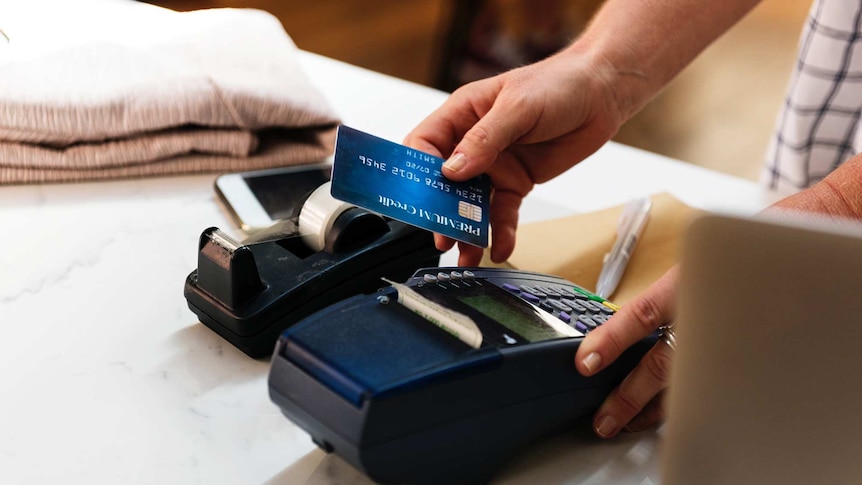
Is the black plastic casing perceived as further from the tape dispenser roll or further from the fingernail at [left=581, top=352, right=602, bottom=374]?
the fingernail at [left=581, top=352, right=602, bottom=374]

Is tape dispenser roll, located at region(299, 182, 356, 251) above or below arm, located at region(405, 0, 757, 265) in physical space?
below

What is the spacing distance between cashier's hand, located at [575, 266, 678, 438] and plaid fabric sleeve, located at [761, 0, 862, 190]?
595 millimetres

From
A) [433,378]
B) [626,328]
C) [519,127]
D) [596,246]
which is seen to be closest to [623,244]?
[596,246]

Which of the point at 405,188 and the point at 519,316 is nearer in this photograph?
the point at 519,316

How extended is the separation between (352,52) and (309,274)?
238 cm

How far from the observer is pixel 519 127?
77 centimetres

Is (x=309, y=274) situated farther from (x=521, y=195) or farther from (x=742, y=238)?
(x=742, y=238)

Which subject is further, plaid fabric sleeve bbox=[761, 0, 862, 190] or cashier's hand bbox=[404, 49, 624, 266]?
plaid fabric sleeve bbox=[761, 0, 862, 190]

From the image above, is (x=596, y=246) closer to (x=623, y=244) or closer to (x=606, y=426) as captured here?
(x=623, y=244)

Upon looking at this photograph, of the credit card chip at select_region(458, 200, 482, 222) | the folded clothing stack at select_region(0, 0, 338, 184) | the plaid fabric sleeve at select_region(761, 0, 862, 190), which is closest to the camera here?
the credit card chip at select_region(458, 200, 482, 222)

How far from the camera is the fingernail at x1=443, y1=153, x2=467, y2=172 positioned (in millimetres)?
698

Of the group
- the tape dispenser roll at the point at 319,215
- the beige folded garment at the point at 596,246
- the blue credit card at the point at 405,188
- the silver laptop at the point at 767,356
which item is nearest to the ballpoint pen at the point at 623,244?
the beige folded garment at the point at 596,246

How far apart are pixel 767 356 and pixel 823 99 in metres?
0.83

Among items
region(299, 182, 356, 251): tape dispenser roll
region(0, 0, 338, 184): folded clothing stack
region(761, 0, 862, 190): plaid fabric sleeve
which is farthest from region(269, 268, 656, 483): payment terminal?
region(761, 0, 862, 190): plaid fabric sleeve
